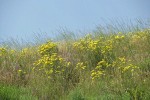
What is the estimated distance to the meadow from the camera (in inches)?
306

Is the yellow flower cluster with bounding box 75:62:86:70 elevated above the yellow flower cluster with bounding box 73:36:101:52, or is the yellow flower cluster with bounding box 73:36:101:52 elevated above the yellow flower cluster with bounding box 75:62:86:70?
the yellow flower cluster with bounding box 73:36:101:52

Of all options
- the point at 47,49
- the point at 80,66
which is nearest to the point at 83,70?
the point at 80,66

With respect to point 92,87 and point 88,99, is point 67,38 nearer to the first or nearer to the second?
point 92,87

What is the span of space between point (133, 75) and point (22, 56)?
3864 millimetres

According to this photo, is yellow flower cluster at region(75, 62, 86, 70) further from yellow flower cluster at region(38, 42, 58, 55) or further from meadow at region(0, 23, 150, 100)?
yellow flower cluster at region(38, 42, 58, 55)

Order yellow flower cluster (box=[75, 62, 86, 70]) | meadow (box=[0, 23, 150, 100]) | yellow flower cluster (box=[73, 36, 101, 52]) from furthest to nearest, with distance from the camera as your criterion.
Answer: yellow flower cluster (box=[73, 36, 101, 52])
yellow flower cluster (box=[75, 62, 86, 70])
meadow (box=[0, 23, 150, 100])

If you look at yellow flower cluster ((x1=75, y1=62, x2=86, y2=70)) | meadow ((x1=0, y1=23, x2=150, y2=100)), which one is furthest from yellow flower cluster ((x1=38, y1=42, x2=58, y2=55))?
yellow flower cluster ((x1=75, y1=62, x2=86, y2=70))

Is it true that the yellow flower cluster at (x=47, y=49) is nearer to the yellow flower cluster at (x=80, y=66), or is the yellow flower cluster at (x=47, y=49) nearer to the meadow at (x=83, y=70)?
the meadow at (x=83, y=70)

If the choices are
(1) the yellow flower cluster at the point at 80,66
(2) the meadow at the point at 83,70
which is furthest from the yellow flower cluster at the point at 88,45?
(1) the yellow flower cluster at the point at 80,66

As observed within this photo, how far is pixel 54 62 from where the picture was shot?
30.9 feet

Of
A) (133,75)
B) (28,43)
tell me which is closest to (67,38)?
(28,43)

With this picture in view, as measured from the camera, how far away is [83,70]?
30.6 feet

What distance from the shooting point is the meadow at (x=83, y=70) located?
778 centimetres

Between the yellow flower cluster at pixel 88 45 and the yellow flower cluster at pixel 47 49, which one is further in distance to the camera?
the yellow flower cluster at pixel 47 49
